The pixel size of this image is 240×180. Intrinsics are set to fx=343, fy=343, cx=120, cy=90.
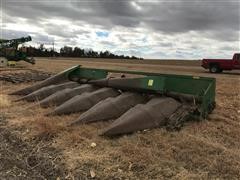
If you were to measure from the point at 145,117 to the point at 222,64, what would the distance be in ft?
64.1

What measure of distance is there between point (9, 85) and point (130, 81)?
22.9 ft

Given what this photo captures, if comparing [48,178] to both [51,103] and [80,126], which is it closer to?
[80,126]

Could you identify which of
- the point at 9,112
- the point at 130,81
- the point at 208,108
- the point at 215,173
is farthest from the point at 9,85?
the point at 215,173

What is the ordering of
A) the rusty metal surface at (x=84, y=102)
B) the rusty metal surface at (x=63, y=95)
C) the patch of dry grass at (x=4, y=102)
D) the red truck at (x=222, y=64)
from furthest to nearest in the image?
1. the red truck at (x=222, y=64)
2. the patch of dry grass at (x=4, y=102)
3. the rusty metal surface at (x=63, y=95)
4. the rusty metal surface at (x=84, y=102)

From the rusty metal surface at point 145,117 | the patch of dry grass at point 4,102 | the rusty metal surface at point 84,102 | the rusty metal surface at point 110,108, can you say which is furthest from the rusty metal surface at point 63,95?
the rusty metal surface at point 145,117

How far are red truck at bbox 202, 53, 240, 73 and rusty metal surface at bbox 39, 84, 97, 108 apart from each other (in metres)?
17.4

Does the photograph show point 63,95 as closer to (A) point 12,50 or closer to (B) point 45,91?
(B) point 45,91

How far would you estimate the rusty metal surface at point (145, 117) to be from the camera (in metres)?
5.80

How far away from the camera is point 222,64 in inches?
957

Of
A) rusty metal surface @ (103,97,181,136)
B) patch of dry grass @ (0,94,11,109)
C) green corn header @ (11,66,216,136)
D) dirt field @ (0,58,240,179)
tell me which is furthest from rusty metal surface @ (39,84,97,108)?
rusty metal surface @ (103,97,181,136)

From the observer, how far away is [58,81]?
1032 cm

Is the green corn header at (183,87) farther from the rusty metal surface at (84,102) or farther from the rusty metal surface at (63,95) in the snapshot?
the rusty metal surface at (63,95)

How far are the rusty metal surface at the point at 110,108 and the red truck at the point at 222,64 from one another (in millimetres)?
18166

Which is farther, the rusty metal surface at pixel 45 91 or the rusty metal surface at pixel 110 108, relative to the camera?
the rusty metal surface at pixel 45 91
